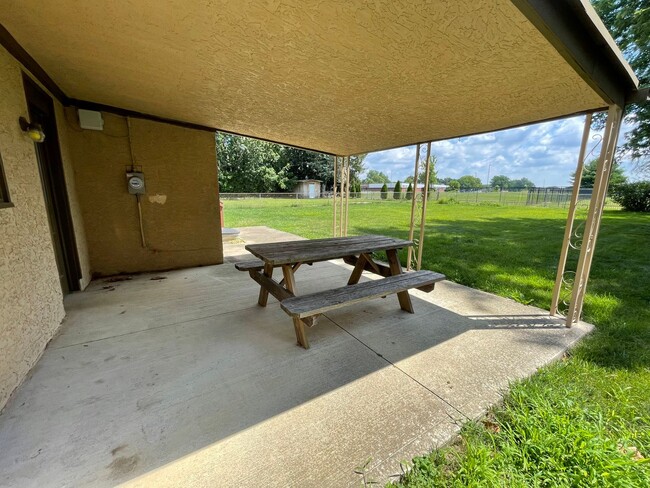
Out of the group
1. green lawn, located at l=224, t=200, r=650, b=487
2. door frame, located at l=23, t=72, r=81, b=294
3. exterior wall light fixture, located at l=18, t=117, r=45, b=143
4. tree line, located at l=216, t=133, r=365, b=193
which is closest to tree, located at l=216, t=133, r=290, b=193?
tree line, located at l=216, t=133, r=365, b=193

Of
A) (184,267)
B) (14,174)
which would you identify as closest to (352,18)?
(14,174)

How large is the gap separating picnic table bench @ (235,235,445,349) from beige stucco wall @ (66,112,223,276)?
81.4 inches

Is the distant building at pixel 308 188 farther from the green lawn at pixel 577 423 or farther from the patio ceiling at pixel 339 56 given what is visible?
the green lawn at pixel 577 423

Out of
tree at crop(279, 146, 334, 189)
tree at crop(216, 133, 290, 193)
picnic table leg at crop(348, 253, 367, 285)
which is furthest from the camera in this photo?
tree at crop(279, 146, 334, 189)

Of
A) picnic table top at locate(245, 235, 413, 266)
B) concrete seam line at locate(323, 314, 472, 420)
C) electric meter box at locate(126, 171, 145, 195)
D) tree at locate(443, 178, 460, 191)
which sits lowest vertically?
concrete seam line at locate(323, 314, 472, 420)

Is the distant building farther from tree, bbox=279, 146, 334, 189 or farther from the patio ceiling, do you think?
the patio ceiling

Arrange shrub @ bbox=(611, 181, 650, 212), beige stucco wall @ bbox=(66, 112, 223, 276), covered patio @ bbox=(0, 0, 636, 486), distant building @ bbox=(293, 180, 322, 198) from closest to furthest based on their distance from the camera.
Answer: covered patio @ bbox=(0, 0, 636, 486), beige stucco wall @ bbox=(66, 112, 223, 276), shrub @ bbox=(611, 181, 650, 212), distant building @ bbox=(293, 180, 322, 198)

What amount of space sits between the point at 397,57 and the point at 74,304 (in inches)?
160

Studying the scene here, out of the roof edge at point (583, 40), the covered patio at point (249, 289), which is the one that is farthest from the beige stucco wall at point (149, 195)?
the roof edge at point (583, 40)

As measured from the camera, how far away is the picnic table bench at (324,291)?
7.22ft

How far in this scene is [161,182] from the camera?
4.21 metres

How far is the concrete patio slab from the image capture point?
1334mm

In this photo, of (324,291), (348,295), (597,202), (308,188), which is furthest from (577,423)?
(308,188)

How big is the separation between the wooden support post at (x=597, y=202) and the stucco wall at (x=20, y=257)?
4.62m
